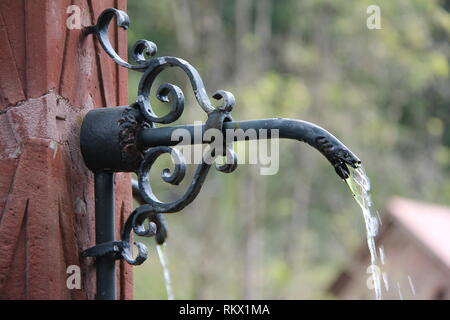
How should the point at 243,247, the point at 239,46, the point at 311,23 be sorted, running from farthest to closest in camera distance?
1. the point at 311,23
2. the point at 239,46
3. the point at 243,247

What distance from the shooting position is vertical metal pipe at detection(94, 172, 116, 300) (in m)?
1.81

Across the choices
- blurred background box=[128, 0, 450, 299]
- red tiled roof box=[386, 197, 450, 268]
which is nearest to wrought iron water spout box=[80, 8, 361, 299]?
red tiled roof box=[386, 197, 450, 268]

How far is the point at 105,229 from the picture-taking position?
71.3 inches

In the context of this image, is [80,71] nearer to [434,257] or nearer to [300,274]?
[434,257]

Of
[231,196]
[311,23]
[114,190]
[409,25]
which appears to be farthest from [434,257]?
[311,23]

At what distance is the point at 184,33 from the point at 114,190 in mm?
8362

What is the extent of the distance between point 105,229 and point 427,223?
144 inches

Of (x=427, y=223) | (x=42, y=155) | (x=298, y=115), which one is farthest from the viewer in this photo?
(x=298, y=115)

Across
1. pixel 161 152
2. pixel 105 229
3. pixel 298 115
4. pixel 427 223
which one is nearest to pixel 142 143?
pixel 161 152

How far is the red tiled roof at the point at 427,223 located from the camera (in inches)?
184

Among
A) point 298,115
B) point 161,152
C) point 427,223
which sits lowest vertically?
point 161,152

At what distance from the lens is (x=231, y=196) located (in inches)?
438

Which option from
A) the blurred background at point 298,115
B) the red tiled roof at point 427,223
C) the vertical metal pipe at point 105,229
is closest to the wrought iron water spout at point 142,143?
the vertical metal pipe at point 105,229

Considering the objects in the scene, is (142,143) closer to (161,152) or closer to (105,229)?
(161,152)
